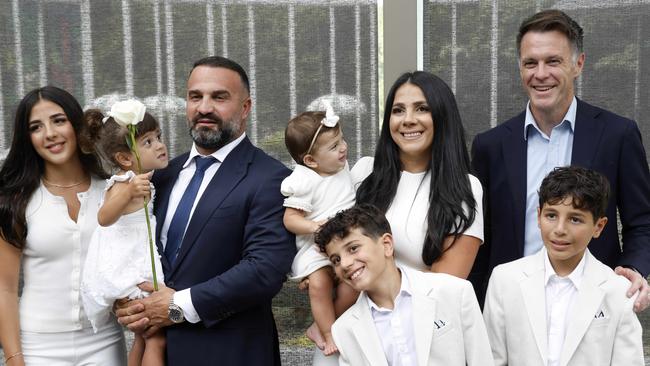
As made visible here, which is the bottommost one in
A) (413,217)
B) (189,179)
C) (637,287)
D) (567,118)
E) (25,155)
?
(637,287)

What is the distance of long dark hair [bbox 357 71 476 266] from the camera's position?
2877mm

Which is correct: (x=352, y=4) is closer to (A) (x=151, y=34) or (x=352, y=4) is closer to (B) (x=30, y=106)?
(A) (x=151, y=34)

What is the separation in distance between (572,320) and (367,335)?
697 mm

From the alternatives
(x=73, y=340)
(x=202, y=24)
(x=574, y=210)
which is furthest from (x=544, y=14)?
(x=73, y=340)

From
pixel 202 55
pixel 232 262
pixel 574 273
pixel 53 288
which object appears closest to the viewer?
pixel 574 273

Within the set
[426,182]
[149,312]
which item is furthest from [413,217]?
[149,312]

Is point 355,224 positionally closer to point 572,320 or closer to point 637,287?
point 572,320

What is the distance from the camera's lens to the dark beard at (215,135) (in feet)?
10.4

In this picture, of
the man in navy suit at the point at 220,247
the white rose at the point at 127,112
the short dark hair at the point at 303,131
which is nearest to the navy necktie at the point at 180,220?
the man in navy suit at the point at 220,247

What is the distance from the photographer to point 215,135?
10.4 feet

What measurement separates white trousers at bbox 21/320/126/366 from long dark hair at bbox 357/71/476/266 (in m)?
1.20

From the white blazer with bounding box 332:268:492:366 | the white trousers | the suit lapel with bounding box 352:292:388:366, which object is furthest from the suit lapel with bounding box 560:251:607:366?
the white trousers

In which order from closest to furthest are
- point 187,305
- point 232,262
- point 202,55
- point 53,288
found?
point 187,305
point 232,262
point 53,288
point 202,55

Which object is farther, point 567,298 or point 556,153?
point 556,153
